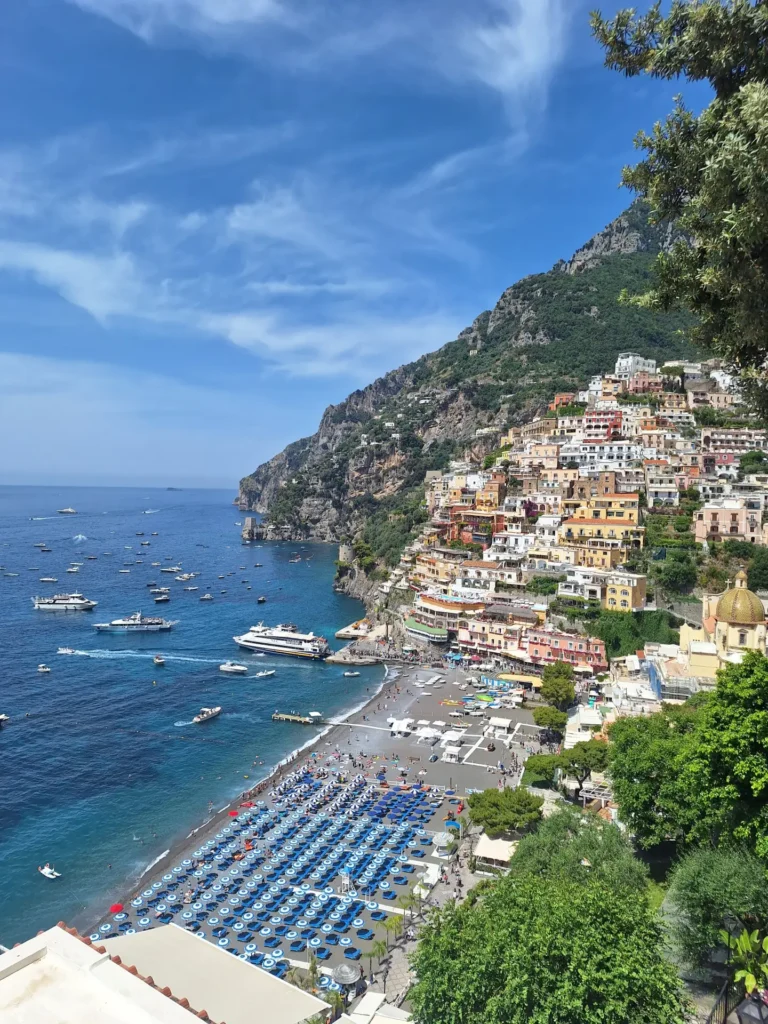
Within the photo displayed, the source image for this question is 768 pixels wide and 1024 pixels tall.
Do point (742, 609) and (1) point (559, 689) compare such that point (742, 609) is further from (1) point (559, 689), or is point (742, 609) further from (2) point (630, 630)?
(2) point (630, 630)

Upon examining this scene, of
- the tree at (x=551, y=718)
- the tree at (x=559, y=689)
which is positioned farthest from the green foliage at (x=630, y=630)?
the tree at (x=551, y=718)

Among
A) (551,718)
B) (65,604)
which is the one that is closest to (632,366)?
(551,718)

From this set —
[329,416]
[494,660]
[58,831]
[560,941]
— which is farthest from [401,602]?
[329,416]

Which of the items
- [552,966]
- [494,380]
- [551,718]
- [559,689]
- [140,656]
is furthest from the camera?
[494,380]

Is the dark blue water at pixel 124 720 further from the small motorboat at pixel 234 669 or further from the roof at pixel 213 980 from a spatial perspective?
the roof at pixel 213 980

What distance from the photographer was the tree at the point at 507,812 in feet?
75.0

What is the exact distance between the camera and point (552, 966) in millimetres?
9672

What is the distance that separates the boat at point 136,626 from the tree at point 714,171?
5980 cm

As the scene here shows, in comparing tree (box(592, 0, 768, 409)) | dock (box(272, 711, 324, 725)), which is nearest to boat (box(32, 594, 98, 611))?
dock (box(272, 711, 324, 725))

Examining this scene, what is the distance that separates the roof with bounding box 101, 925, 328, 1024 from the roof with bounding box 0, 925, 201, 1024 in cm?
418

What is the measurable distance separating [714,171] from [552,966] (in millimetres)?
10663

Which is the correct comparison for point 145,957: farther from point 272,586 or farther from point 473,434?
point 473,434

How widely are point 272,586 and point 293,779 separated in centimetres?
5158

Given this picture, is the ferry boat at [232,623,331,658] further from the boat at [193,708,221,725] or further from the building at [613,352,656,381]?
the building at [613,352,656,381]
